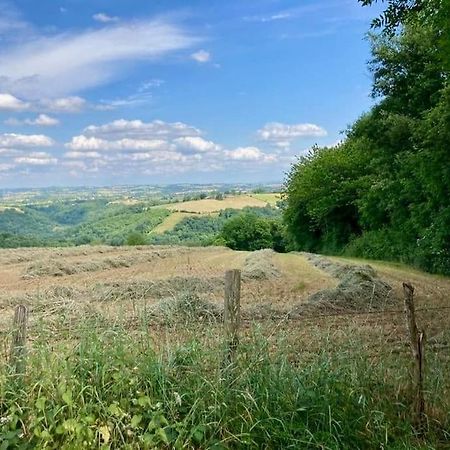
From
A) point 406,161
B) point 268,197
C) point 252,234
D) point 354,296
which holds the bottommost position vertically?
point 252,234

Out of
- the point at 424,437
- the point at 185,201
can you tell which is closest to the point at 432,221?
the point at 424,437

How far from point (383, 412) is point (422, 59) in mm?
21886

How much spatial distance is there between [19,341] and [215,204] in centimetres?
7955

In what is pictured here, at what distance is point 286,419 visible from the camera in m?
3.85

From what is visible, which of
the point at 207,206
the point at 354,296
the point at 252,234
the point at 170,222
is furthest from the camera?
the point at 207,206

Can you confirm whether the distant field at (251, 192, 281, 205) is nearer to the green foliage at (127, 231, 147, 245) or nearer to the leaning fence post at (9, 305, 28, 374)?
the green foliage at (127, 231, 147, 245)

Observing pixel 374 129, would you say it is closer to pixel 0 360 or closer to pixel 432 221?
pixel 432 221

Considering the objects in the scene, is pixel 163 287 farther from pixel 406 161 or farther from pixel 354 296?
pixel 406 161

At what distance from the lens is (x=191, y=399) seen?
3957 millimetres

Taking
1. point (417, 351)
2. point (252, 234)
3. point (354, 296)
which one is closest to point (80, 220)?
point (252, 234)

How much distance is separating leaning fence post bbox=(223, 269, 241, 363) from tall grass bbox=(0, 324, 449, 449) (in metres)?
0.10

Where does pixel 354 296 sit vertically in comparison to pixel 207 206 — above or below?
above

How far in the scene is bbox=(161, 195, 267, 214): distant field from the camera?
7800 centimetres

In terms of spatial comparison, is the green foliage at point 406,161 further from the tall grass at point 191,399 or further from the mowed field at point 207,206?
the mowed field at point 207,206
